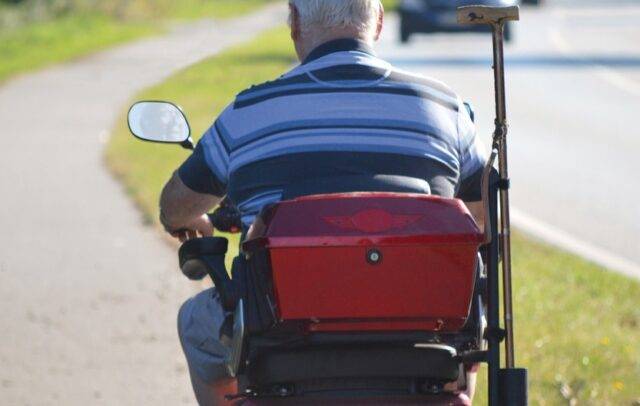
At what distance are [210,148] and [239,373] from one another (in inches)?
22.7

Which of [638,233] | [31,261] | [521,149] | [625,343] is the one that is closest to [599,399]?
[625,343]

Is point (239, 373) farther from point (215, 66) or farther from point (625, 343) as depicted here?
point (215, 66)

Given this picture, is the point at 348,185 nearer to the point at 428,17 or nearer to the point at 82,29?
the point at 428,17

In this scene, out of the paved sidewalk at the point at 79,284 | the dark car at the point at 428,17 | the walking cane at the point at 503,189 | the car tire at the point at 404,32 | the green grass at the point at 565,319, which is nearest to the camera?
the walking cane at the point at 503,189

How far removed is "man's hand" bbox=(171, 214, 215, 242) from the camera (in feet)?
15.4

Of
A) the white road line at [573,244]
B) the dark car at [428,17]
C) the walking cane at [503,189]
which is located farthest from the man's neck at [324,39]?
the dark car at [428,17]

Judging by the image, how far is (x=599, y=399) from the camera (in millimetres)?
6703

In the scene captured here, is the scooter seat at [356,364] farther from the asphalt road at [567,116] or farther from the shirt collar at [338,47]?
the asphalt road at [567,116]

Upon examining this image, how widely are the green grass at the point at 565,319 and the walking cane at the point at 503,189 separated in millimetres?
2495

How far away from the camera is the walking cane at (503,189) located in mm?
4023

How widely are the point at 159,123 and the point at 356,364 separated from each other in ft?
3.44

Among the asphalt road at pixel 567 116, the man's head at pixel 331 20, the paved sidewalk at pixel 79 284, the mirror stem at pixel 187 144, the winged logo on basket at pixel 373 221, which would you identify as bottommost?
the asphalt road at pixel 567 116

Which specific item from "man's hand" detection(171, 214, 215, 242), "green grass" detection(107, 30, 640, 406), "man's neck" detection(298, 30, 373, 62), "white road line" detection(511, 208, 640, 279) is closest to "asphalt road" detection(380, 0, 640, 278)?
"white road line" detection(511, 208, 640, 279)

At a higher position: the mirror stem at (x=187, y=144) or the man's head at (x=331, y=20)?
the man's head at (x=331, y=20)
